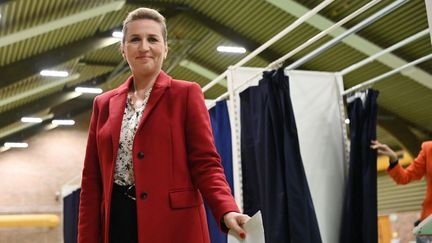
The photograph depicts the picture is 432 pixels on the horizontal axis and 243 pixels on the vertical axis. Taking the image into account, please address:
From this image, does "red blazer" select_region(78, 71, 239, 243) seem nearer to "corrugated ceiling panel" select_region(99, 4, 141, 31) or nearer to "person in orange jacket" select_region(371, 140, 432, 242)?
"person in orange jacket" select_region(371, 140, 432, 242)

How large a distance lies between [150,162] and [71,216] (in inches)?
359

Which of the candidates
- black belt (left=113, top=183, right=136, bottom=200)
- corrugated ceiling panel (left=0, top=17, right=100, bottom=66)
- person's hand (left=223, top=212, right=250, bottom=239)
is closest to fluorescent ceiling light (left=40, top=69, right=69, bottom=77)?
corrugated ceiling panel (left=0, top=17, right=100, bottom=66)

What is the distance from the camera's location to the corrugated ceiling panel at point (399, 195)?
46.7ft

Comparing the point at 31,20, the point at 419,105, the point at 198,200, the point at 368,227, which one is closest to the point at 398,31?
the point at 419,105

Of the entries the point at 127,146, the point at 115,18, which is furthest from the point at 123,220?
the point at 115,18

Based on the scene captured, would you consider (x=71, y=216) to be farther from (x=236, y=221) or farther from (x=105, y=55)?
(x=236, y=221)

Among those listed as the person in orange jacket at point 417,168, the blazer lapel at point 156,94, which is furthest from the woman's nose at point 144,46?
the person in orange jacket at point 417,168

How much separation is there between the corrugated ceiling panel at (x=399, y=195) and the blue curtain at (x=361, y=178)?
10.9 meters

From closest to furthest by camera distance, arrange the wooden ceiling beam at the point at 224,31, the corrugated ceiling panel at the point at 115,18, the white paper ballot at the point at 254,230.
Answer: the white paper ballot at the point at 254,230, the corrugated ceiling panel at the point at 115,18, the wooden ceiling beam at the point at 224,31

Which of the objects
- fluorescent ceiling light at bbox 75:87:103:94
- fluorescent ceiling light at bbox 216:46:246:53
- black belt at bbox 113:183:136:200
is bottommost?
black belt at bbox 113:183:136:200

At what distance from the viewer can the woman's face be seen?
1.58 metres

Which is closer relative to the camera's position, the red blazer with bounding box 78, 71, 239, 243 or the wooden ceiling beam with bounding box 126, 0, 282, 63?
the red blazer with bounding box 78, 71, 239, 243

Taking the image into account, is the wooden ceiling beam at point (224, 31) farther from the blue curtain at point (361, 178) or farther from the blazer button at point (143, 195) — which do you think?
the blazer button at point (143, 195)

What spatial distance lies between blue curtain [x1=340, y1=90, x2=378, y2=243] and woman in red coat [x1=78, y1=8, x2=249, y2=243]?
7.50 ft
